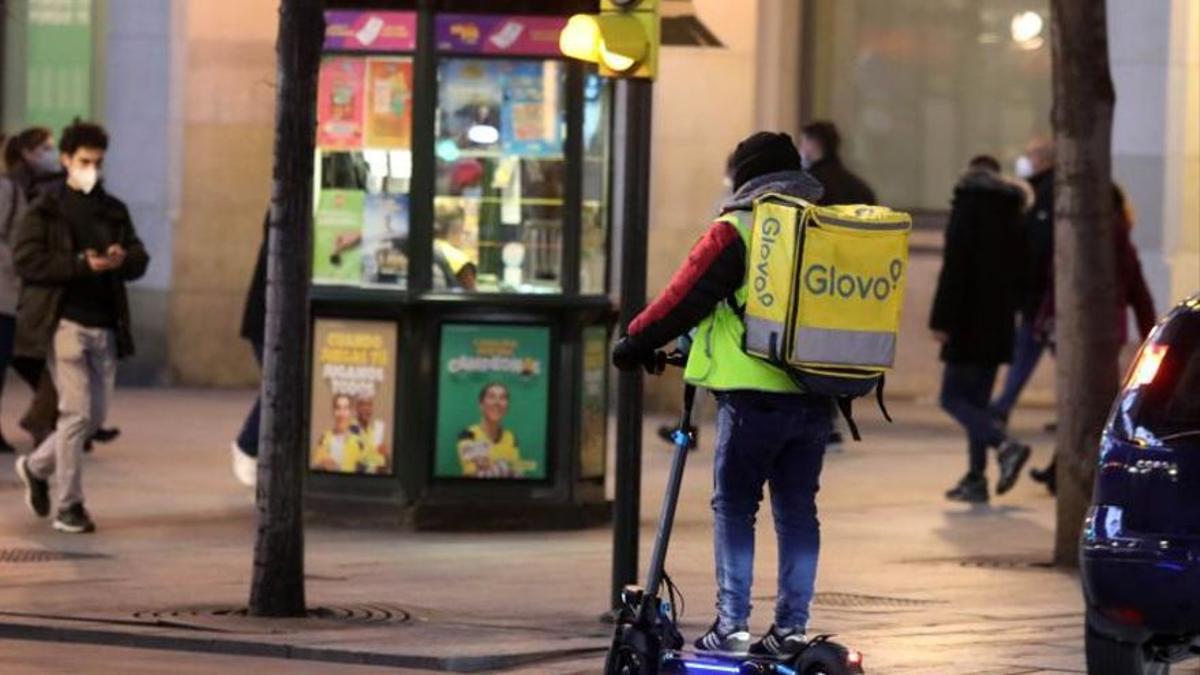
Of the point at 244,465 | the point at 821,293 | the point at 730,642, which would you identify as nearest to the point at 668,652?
the point at 730,642

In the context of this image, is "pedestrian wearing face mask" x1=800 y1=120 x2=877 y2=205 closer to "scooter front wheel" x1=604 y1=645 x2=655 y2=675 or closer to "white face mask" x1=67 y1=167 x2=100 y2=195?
"white face mask" x1=67 y1=167 x2=100 y2=195

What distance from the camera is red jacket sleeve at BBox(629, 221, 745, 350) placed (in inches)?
348

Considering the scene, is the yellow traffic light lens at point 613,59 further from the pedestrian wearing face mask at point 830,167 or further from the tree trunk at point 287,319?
the pedestrian wearing face mask at point 830,167

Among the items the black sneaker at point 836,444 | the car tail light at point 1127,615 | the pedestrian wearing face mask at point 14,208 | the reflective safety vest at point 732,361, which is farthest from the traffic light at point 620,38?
the black sneaker at point 836,444

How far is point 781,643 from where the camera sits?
29.2 ft

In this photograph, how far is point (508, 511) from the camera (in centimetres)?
1476

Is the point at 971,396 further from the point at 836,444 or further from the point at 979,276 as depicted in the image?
the point at 836,444

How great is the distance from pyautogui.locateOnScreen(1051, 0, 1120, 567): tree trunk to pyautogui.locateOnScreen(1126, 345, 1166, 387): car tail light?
13.6 ft

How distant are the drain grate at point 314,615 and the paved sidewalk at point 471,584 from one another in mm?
23

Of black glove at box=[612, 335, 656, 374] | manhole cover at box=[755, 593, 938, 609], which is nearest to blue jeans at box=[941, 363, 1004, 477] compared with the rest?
manhole cover at box=[755, 593, 938, 609]

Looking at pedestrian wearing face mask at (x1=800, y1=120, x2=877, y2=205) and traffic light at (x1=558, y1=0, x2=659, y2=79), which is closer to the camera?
traffic light at (x1=558, y1=0, x2=659, y2=79)

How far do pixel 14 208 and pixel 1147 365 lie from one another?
10.1 metres

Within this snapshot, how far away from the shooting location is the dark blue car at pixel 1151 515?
8.76 metres

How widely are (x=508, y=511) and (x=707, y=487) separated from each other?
2.73 metres
